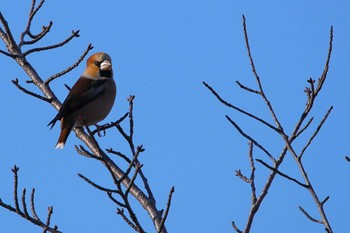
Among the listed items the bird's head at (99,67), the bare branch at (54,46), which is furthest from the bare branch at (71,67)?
the bird's head at (99,67)

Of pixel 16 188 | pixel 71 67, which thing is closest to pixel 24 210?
pixel 16 188

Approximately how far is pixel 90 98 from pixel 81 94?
0.36 feet

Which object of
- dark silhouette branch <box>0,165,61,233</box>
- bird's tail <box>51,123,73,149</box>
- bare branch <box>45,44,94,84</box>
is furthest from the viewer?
bird's tail <box>51,123,73,149</box>

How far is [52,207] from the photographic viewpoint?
397 centimetres

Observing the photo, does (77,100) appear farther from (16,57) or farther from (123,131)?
(123,131)

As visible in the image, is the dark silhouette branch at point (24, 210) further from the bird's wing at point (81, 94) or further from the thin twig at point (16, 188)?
the bird's wing at point (81, 94)

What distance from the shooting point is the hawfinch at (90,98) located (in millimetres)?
6258

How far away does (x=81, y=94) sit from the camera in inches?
258

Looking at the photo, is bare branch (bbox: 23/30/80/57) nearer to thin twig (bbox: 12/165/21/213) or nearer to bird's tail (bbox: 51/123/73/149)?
bird's tail (bbox: 51/123/73/149)

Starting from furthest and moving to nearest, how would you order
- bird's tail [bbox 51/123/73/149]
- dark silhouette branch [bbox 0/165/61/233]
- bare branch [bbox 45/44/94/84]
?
1. bird's tail [bbox 51/123/73/149]
2. bare branch [bbox 45/44/94/84]
3. dark silhouette branch [bbox 0/165/61/233]

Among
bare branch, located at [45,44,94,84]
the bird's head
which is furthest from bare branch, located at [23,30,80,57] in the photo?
the bird's head

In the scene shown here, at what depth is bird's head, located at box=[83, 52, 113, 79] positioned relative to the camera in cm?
690

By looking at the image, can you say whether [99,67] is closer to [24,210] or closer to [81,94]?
[81,94]

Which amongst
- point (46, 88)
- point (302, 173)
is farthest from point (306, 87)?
point (46, 88)
